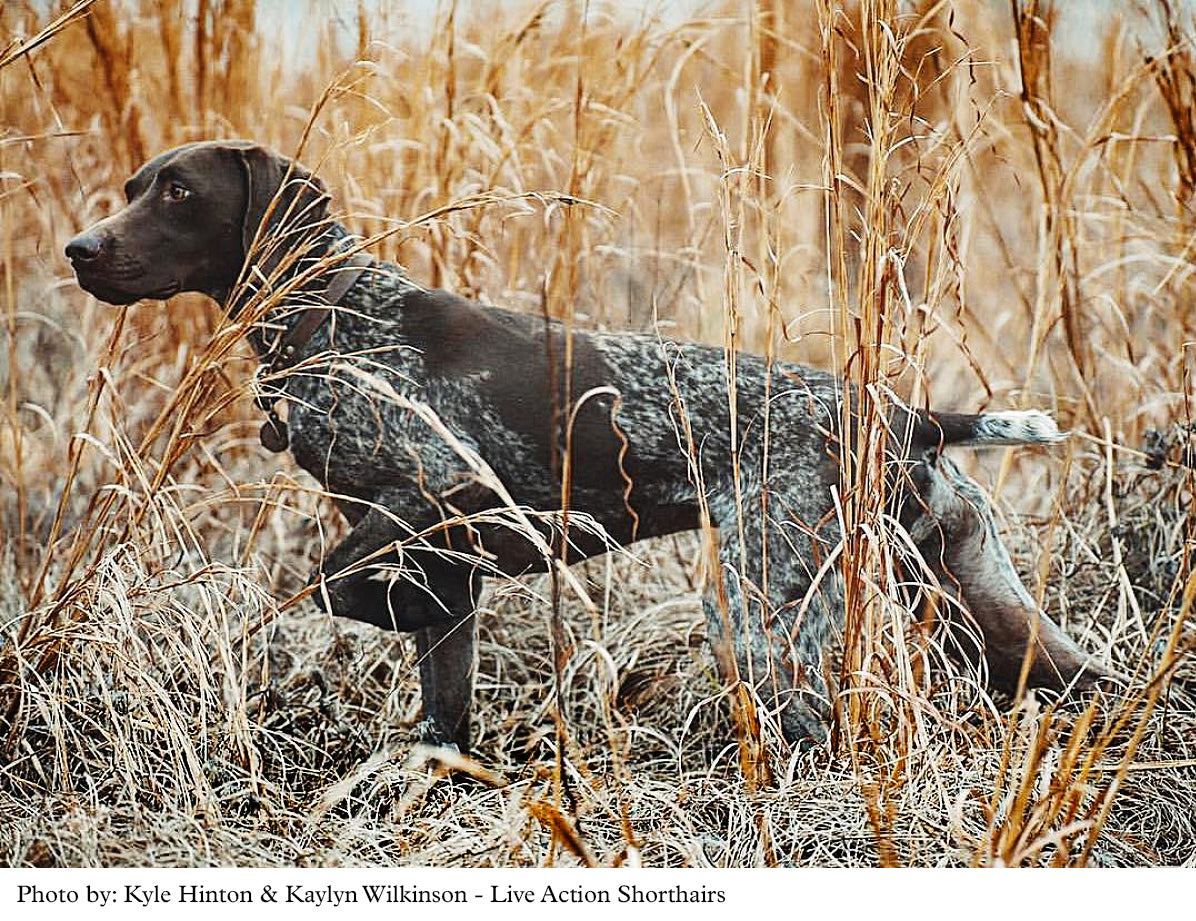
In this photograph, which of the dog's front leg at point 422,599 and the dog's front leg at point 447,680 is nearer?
the dog's front leg at point 422,599

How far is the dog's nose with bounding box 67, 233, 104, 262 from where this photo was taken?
7.15 feet

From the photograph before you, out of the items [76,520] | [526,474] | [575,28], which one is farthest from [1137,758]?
[76,520]

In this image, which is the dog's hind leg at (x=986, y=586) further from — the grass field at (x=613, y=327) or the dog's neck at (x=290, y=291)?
the dog's neck at (x=290, y=291)

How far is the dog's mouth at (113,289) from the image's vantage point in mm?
2209

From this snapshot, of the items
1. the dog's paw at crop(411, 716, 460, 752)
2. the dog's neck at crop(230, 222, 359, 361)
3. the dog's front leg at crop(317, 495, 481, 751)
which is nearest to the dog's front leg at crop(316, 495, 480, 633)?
the dog's front leg at crop(317, 495, 481, 751)

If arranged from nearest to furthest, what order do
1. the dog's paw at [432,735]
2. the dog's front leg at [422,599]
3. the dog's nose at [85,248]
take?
the dog's nose at [85,248] → the dog's front leg at [422,599] → the dog's paw at [432,735]

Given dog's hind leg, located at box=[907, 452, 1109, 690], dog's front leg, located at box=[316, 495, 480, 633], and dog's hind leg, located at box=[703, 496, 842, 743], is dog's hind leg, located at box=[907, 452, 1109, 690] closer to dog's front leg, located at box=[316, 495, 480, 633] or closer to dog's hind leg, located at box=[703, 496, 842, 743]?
dog's hind leg, located at box=[703, 496, 842, 743]

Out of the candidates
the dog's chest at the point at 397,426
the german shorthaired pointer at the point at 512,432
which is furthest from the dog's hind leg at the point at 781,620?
the dog's chest at the point at 397,426

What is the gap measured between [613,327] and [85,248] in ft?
3.67

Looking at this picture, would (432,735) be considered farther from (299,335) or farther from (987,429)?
(987,429)

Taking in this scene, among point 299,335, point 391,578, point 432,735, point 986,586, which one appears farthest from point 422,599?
point 986,586

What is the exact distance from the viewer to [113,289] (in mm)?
2225
